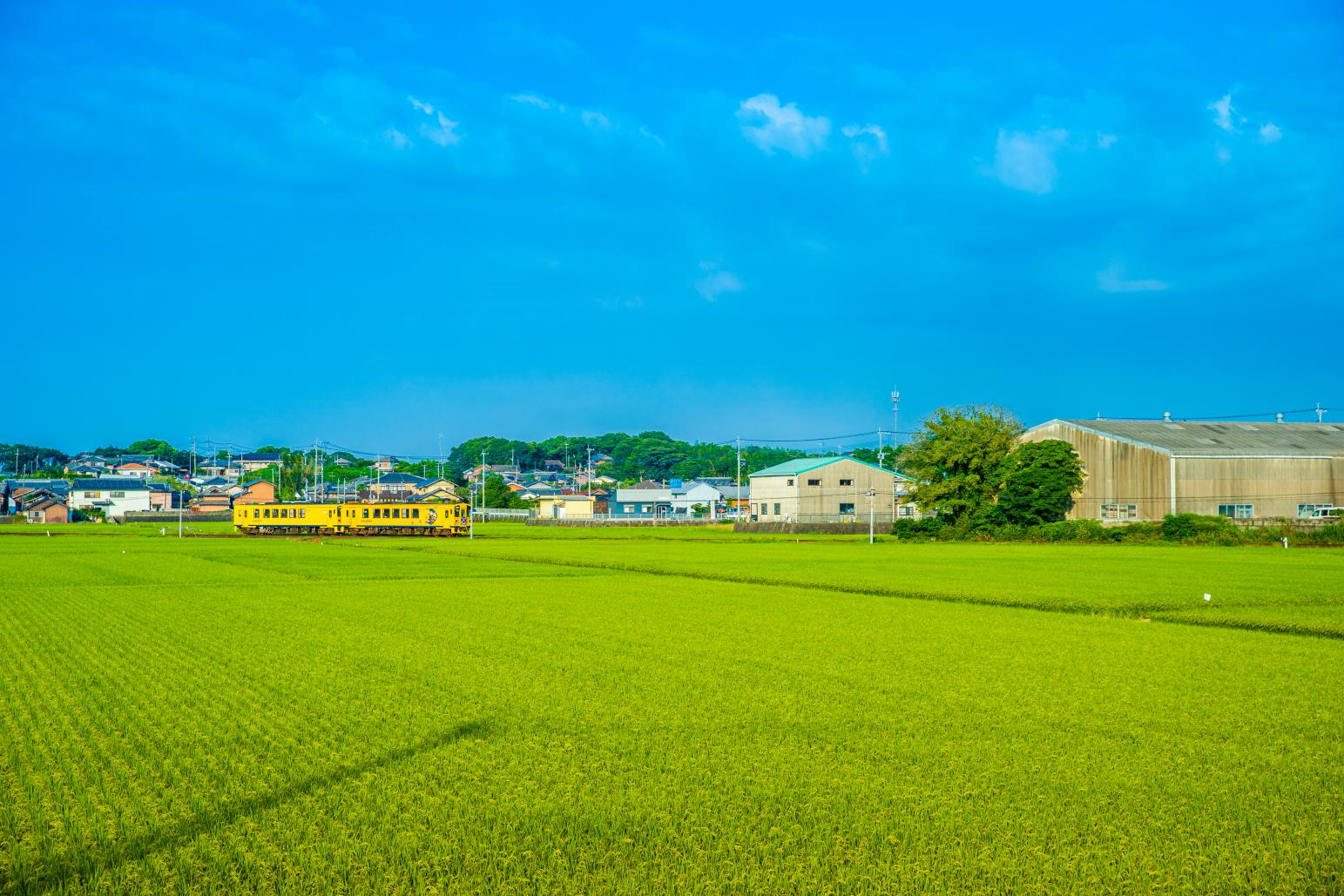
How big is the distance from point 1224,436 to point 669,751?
5280cm

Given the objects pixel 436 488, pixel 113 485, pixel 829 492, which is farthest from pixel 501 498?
pixel 829 492

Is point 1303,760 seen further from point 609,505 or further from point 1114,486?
point 609,505

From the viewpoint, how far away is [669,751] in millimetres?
7750

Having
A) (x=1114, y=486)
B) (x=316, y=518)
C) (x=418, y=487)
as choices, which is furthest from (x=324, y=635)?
(x=418, y=487)

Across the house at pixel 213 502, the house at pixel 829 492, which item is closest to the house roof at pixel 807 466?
the house at pixel 829 492

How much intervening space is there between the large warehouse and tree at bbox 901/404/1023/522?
317 centimetres

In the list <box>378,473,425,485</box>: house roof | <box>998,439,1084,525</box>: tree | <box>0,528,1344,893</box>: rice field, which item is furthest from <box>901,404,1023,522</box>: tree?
<box>378,473,425,485</box>: house roof

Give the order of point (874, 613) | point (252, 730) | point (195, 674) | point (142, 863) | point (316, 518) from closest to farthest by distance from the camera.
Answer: point (142, 863)
point (252, 730)
point (195, 674)
point (874, 613)
point (316, 518)

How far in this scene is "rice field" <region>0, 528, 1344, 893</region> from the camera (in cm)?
545

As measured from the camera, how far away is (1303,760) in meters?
7.54

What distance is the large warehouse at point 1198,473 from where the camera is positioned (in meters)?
47.9

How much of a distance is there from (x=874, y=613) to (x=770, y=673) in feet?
24.4

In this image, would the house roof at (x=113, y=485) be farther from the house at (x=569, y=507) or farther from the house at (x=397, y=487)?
the house at (x=569, y=507)

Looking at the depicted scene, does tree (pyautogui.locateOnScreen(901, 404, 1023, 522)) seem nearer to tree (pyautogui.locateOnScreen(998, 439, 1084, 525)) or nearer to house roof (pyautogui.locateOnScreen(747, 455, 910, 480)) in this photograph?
tree (pyautogui.locateOnScreen(998, 439, 1084, 525))
